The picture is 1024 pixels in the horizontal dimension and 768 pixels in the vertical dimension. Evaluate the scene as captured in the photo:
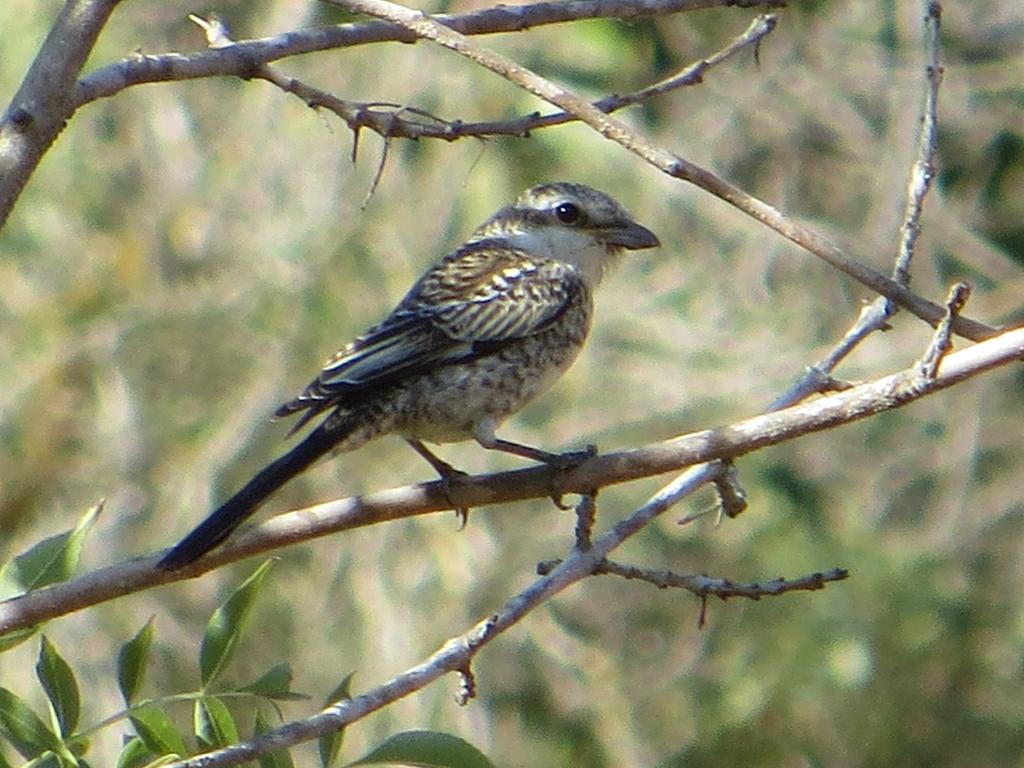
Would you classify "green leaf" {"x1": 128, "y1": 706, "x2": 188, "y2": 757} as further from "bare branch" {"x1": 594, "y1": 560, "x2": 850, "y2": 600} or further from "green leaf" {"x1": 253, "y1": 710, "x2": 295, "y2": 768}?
"bare branch" {"x1": 594, "y1": 560, "x2": 850, "y2": 600}

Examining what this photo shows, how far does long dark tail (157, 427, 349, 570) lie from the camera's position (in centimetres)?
311

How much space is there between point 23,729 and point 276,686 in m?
0.39

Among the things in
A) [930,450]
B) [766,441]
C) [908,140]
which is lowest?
[766,441]

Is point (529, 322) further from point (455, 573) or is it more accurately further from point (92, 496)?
point (92, 496)

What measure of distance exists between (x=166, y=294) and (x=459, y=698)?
15.8 ft

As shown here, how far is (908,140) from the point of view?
9.41 m

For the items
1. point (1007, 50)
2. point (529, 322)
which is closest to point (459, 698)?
point (529, 322)

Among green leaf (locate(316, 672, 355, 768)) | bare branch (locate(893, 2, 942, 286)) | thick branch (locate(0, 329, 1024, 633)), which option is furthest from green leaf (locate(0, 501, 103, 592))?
bare branch (locate(893, 2, 942, 286))

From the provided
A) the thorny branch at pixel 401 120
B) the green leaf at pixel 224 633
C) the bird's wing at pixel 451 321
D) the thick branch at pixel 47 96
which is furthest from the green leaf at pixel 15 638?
the bird's wing at pixel 451 321

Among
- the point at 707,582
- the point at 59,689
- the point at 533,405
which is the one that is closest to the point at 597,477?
the point at 707,582

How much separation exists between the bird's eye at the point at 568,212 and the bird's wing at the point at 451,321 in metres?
0.18

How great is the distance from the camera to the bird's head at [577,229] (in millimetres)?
5191

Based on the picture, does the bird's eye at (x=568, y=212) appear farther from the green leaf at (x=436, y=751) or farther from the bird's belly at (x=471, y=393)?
the green leaf at (x=436, y=751)

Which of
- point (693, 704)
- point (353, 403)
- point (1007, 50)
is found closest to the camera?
point (353, 403)
